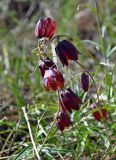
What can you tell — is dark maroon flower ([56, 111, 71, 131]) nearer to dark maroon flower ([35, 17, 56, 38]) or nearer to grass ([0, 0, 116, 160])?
grass ([0, 0, 116, 160])

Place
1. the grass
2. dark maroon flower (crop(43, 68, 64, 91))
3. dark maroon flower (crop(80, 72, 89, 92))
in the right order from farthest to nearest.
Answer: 1. the grass
2. dark maroon flower (crop(80, 72, 89, 92))
3. dark maroon flower (crop(43, 68, 64, 91))

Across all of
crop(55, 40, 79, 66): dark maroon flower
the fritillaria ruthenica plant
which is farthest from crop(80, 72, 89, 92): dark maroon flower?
crop(55, 40, 79, 66): dark maroon flower

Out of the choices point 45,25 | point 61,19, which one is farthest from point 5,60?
point 45,25

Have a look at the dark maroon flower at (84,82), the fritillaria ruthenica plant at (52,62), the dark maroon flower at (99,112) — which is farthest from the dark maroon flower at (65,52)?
the dark maroon flower at (99,112)

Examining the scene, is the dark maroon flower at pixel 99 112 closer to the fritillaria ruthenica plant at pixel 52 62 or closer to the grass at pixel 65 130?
the grass at pixel 65 130

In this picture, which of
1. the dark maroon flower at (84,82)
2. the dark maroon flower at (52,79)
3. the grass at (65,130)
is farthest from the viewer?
the grass at (65,130)

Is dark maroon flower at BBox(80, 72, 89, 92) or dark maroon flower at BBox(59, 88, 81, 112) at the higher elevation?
dark maroon flower at BBox(80, 72, 89, 92)

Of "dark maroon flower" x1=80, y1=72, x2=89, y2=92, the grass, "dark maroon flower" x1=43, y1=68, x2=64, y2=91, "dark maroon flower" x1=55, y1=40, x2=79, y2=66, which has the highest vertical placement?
"dark maroon flower" x1=55, y1=40, x2=79, y2=66

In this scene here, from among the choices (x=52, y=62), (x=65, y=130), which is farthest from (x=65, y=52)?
(x=65, y=130)
